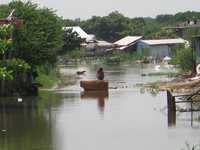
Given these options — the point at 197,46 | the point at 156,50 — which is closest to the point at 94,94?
the point at 197,46

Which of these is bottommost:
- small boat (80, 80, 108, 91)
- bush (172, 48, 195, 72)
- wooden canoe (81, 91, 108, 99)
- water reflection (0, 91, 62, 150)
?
water reflection (0, 91, 62, 150)

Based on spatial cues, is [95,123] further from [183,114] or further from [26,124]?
[183,114]

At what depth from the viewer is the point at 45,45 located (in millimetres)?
48000

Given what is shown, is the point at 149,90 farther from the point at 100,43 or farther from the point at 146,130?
the point at 100,43

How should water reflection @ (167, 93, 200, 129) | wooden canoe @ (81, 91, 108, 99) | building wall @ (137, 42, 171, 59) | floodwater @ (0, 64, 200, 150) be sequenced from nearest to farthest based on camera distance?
1. floodwater @ (0, 64, 200, 150)
2. water reflection @ (167, 93, 200, 129)
3. wooden canoe @ (81, 91, 108, 99)
4. building wall @ (137, 42, 171, 59)

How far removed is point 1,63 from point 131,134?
6526 millimetres

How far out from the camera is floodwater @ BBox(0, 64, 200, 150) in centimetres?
2559

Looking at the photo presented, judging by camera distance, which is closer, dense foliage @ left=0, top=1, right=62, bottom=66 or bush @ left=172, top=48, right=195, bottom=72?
dense foliage @ left=0, top=1, right=62, bottom=66

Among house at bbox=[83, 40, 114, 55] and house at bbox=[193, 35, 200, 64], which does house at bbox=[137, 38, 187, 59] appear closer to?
house at bbox=[83, 40, 114, 55]

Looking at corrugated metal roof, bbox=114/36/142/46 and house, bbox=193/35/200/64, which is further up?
corrugated metal roof, bbox=114/36/142/46

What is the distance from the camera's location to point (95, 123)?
104 feet

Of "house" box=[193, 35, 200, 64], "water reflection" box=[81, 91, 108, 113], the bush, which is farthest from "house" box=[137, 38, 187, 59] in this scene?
"water reflection" box=[81, 91, 108, 113]

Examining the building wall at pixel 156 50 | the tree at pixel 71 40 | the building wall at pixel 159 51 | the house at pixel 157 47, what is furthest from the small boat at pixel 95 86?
the building wall at pixel 156 50

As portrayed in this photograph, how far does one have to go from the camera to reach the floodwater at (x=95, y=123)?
25.6 meters
